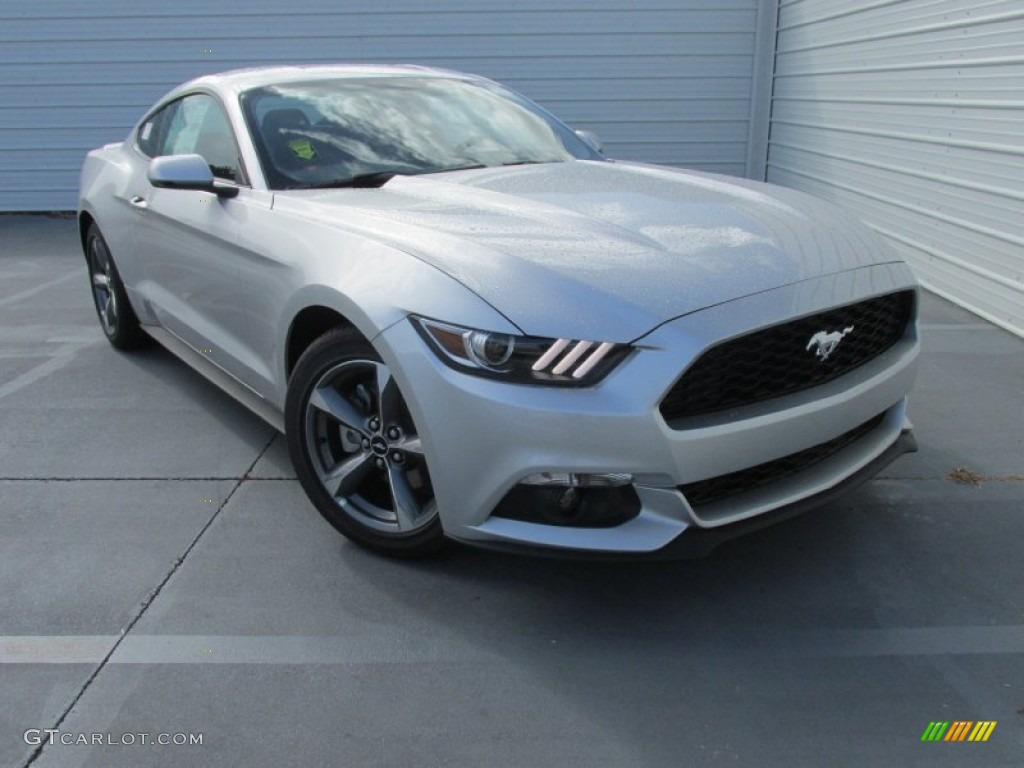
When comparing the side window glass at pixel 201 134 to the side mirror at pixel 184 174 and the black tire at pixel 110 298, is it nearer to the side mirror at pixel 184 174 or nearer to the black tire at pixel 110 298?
the side mirror at pixel 184 174

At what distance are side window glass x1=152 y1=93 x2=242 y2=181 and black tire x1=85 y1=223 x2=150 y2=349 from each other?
31.2 inches

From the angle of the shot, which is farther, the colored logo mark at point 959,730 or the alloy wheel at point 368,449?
the alloy wheel at point 368,449

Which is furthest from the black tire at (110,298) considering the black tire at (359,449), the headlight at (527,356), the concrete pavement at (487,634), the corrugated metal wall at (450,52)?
the corrugated metal wall at (450,52)

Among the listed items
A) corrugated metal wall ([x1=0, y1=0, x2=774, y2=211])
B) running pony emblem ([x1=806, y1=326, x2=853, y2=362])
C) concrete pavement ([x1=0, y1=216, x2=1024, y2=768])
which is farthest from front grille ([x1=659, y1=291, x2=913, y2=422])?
corrugated metal wall ([x1=0, y1=0, x2=774, y2=211])

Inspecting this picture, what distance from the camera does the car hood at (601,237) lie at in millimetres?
2480

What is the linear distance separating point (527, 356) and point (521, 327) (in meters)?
0.08

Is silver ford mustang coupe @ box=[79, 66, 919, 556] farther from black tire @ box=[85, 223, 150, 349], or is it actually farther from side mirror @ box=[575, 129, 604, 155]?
black tire @ box=[85, 223, 150, 349]

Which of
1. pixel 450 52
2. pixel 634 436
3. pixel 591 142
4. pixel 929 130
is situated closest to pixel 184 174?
pixel 591 142

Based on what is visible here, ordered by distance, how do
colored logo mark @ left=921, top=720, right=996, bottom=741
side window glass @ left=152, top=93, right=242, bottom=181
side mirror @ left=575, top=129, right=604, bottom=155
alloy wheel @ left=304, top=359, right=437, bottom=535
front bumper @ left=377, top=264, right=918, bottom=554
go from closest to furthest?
colored logo mark @ left=921, top=720, right=996, bottom=741 < front bumper @ left=377, top=264, right=918, bottom=554 < alloy wheel @ left=304, top=359, right=437, bottom=535 < side window glass @ left=152, top=93, right=242, bottom=181 < side mirror @ left=575, top=129, right=604, bottom=155

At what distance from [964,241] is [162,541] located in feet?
17.5

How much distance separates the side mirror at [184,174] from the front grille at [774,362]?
6.85ft

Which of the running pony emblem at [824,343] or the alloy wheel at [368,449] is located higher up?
the running pony emblem at [824,343]

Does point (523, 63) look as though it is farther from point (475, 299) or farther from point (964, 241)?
point (475, 299)

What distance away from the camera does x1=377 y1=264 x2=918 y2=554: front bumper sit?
2.38 m
